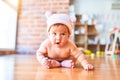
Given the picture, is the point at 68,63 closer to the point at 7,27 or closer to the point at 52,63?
the point at 52,63

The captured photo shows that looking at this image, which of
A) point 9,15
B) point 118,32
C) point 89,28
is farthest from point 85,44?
point 9,15

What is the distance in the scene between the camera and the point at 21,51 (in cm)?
340

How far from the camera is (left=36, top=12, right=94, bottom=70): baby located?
117cm

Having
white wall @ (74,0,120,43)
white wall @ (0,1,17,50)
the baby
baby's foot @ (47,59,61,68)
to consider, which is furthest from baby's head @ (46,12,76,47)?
white wall @ (74,0,120,43)

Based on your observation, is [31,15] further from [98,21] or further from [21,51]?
[98,21]

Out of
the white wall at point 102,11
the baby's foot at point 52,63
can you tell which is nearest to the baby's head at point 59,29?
the baby's foot at point 52,63

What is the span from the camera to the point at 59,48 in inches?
49.0

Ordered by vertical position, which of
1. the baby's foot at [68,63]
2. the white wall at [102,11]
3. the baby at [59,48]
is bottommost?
the baby's foot at [68,63]

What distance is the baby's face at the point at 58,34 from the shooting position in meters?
1.17

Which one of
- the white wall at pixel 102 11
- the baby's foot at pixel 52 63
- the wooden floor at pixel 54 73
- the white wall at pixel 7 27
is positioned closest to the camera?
the wooden floor at pixel 54 73

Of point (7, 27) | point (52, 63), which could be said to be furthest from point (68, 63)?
point (7, 27)

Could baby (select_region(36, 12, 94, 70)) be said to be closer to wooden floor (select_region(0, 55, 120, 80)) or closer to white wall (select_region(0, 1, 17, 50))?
wooden floor (select_region(0, 55, 120, 80))

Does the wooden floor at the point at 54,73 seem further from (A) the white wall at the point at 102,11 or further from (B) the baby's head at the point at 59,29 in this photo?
(A) the white wall at the point at 102,11

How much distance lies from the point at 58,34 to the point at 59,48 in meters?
0.12
